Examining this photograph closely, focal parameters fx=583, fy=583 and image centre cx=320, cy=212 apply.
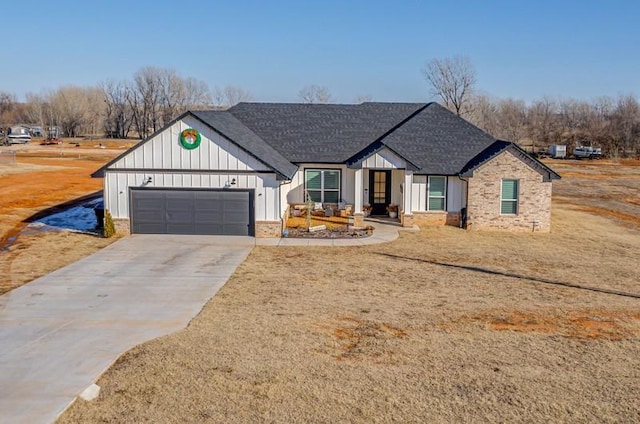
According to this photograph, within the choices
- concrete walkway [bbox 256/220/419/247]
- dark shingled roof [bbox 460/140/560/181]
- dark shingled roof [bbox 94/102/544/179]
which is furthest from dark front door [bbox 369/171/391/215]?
concrete walkway [bbox 256/220/419/247]

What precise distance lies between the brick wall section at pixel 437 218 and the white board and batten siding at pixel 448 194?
244mm

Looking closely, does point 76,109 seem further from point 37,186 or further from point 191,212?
point 191,212

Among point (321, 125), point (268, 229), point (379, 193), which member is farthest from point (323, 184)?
point (268, 229)

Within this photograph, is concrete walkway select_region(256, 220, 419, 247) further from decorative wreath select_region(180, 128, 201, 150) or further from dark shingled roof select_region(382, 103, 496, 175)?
decorative wreath select_region(180, 128, 201, 150)

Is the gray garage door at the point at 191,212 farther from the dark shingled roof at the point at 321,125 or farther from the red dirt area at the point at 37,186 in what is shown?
the dark shingled roof at the point at 321,125

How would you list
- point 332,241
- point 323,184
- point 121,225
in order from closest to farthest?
point 332,241 → point 121,225 → point 323,184

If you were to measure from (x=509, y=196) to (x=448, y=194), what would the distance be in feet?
8.93

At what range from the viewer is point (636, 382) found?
10.2 metres

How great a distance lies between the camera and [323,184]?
28.8 metres

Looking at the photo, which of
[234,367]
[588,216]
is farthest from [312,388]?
[588,216]

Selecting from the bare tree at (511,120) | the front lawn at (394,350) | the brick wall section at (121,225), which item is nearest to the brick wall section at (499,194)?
the front lawn at (394,350)

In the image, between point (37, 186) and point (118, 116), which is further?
point (118, 116)

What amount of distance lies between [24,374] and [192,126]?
14369 mm

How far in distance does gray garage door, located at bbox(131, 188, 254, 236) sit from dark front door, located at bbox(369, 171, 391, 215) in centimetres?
761
